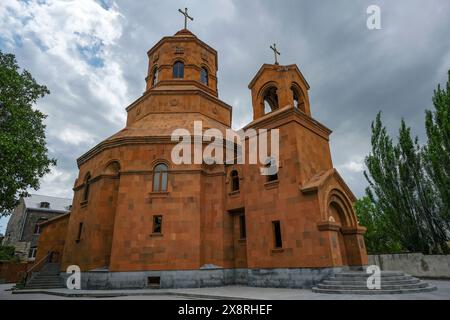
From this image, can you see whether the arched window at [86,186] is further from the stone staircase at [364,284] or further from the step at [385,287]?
the step at [385,287]

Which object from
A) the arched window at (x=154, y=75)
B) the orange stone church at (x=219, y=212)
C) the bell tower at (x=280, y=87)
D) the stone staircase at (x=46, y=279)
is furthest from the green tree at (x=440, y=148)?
the stone staircase at (x=46, y=279)

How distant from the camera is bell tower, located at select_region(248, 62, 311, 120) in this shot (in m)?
15.9

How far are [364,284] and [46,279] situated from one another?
A: 1880cm

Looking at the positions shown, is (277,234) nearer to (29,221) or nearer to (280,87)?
(280,87)

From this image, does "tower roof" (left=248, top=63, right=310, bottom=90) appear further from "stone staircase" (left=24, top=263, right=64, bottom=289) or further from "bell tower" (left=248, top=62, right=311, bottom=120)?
"stone staircase" (left=24, top=263, right=64, bottom=289)

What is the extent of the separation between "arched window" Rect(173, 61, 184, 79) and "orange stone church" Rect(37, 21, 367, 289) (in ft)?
19.1

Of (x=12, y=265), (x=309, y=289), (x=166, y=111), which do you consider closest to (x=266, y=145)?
(x=309, y=289)

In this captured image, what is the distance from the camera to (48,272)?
18.6m

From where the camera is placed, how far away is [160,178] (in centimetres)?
1600

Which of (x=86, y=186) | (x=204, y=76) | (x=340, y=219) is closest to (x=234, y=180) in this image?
(x=340, y=219)

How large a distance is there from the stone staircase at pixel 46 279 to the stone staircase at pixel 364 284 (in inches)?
617

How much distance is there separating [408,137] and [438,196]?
4210 mm

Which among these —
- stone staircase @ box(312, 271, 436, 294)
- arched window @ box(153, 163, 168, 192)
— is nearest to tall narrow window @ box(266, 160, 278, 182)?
stone staircase @ box(312, 271, 436, 294)
